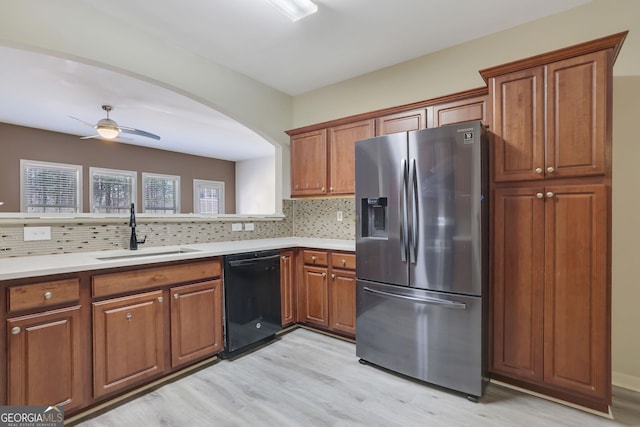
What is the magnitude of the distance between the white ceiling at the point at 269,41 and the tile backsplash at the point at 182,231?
59.0 inches

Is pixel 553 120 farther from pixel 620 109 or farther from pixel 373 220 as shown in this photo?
pixel 373 220

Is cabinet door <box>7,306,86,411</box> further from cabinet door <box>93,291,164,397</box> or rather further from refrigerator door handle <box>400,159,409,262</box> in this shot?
refrigerator door handle <box>400,159,409,262</box>

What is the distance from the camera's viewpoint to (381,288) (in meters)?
2.35

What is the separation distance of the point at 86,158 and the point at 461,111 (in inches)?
257

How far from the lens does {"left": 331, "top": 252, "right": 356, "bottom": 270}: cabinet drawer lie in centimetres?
Result: 278

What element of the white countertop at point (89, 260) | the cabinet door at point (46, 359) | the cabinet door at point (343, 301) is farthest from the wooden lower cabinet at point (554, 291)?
the cabinet door at point (46, 359)

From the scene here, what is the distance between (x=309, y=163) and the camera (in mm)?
3410

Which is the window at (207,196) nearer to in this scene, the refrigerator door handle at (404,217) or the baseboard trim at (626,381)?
the refrigerator door handle at (404,217)

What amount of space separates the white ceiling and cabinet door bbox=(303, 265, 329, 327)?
206 centimetres

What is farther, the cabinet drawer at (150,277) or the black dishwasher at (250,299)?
the black dishwasher at (250,299)

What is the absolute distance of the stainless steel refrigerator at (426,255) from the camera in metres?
1.97

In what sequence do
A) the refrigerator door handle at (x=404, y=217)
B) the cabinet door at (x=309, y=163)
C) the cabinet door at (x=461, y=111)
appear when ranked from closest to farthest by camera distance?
the refrigerator door handle at (x=404, y=217), the cabinet door at (x=461, y=111), the cabinet door at (x=309, y=163)

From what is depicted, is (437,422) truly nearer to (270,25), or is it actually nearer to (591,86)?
(591,86)

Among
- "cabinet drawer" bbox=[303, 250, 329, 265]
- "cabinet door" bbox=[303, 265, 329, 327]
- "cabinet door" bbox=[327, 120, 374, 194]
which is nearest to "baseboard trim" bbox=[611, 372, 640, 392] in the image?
"cabinet door" bbox=[303, 265, 329, 327]
